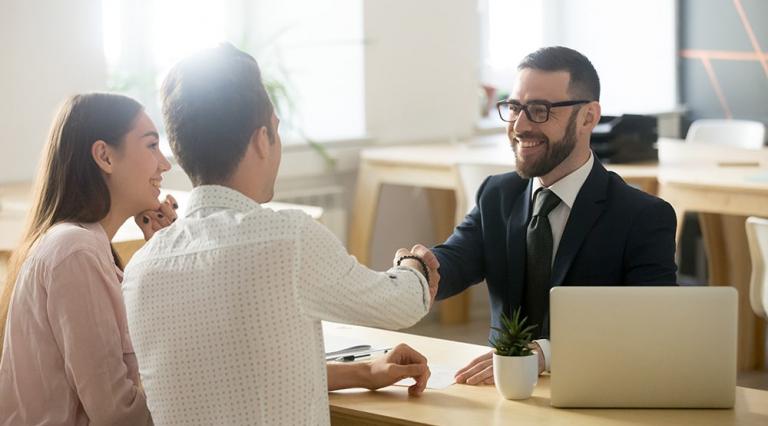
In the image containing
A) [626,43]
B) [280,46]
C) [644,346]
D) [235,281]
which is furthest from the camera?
[626,43]

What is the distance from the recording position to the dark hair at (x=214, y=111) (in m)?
1.88

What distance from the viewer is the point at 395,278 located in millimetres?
2014

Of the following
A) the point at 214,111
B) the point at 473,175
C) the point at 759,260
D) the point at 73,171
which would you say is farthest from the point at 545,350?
the point at 473,175

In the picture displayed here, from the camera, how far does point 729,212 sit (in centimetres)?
430

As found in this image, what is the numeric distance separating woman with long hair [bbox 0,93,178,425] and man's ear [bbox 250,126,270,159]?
55 cm

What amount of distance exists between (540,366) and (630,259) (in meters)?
0.38

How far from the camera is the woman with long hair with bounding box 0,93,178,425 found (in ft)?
7.34

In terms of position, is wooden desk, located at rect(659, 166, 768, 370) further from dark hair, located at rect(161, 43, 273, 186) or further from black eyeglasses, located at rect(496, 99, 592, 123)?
dark hair, located at rect(161, 43, 273, 186)

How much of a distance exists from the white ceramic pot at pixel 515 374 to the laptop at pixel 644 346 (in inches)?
2.7

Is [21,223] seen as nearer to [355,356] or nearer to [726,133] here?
[355,356]

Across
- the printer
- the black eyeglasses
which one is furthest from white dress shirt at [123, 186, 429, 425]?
the printer

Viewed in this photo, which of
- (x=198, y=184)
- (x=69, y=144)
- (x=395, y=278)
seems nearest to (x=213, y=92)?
(x=198, y=184)

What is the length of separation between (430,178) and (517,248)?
272 centimetres

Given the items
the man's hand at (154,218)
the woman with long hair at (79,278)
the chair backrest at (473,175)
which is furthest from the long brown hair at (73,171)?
the chair backrest at (473,175)
